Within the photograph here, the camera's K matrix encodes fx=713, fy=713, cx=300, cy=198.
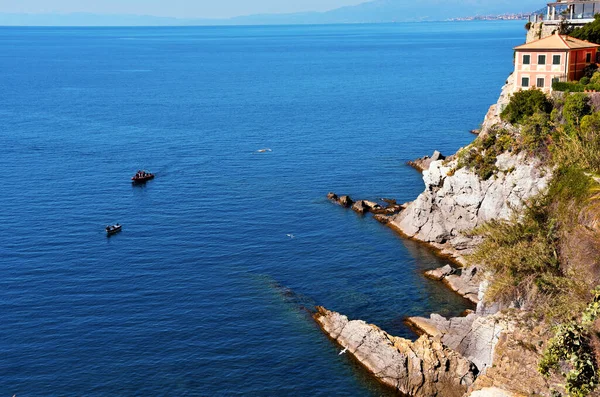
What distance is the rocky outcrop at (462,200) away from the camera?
76562 mm

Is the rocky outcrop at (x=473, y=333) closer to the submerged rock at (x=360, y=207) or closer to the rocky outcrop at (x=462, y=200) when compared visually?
the rocky outcrop at (x=462, y=200)

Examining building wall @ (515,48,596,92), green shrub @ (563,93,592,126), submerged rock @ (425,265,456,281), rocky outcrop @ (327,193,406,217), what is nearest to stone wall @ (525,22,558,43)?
building wall @ (515,48,596,92)

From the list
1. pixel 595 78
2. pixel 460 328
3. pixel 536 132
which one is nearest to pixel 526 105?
pixel 536 132

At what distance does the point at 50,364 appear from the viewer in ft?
198

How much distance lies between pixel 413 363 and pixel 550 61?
46806 mm

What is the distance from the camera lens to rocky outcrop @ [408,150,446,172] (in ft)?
385

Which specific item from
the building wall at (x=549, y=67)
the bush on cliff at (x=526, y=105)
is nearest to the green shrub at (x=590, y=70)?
the building wall at (x=549, y=67)

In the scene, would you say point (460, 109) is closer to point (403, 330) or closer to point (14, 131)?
point (14, 131)

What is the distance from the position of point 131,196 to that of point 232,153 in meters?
29.2

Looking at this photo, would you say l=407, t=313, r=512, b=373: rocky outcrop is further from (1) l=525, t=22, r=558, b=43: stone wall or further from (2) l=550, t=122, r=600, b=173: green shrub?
(1) l=525, t=22, r=558, b=43: stone wall

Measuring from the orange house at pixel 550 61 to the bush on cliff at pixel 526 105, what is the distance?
3897 millimetres

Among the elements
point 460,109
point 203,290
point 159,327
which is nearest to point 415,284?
point 203,290

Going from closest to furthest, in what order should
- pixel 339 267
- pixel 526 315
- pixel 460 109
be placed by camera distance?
1. pixel 526 315
2. pixel 339 267
3. pixel 460 109

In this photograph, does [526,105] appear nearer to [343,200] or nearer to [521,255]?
[343,200]
